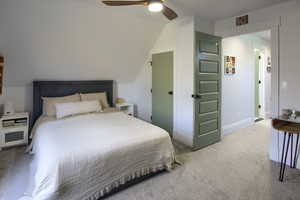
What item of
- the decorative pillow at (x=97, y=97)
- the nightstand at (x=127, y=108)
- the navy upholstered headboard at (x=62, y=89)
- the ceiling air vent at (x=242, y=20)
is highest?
the ceiling air vent at (x=242, y=20)

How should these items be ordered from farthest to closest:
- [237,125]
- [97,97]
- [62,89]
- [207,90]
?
[237,125], [97,97], [62,89], [207,90]

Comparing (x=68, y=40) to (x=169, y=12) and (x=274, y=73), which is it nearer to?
(x=169, y=12)

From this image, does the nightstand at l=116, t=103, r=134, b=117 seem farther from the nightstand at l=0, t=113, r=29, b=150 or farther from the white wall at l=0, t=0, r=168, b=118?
the nightstand at l=0, t=113, r=29, b=150

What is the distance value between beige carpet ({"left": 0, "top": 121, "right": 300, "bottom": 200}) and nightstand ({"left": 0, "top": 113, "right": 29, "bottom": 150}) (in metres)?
0.19

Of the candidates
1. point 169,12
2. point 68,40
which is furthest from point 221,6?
point 68,40

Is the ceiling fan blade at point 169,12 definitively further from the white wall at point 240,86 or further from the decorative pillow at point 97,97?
the decorative pillow at point 97,97

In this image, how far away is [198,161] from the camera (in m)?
2.77

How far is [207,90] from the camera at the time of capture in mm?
3311

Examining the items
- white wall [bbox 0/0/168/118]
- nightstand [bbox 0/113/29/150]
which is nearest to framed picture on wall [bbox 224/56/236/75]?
white wall [bbox 0/0/168/118]

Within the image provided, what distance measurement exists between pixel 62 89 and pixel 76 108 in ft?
2.32

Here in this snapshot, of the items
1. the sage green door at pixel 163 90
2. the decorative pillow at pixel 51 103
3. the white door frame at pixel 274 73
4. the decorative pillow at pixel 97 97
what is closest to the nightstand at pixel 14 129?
the decorative pillow at pixel 51 103

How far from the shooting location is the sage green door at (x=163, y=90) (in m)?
3.86

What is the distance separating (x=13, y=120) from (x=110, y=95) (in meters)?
1.97

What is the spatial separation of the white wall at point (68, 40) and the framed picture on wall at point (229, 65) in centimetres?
165
